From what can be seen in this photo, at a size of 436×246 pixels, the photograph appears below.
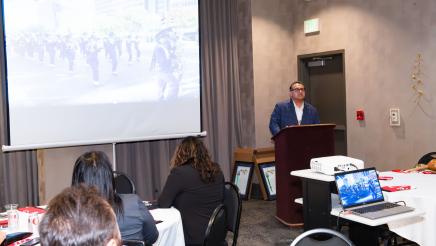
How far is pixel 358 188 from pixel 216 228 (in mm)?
974

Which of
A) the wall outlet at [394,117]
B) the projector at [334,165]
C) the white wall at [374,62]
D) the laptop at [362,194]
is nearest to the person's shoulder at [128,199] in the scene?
the laptop at [362,194]

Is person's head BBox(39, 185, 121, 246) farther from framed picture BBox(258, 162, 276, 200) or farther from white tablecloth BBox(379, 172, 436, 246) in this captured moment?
framed picture BBox(258, 162, 276, 200)

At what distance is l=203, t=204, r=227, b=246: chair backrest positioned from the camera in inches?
106

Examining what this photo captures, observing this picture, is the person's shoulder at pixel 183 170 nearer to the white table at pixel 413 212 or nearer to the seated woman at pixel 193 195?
the seated woman at pixel 193 195

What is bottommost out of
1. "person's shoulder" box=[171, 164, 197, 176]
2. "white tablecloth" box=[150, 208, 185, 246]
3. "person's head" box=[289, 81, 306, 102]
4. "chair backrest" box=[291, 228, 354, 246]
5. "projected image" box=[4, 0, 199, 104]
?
"white tablecloth" box=[150, 208, 185, 246]

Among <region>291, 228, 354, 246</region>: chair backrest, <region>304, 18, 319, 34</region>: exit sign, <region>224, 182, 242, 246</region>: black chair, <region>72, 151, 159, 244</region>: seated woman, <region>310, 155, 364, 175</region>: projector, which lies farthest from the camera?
<region>304, 18, 319, 34</region>: exit sign

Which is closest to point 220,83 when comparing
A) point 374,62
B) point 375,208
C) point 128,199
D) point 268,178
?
point 268,178

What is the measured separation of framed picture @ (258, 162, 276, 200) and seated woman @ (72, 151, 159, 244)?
12.5ft

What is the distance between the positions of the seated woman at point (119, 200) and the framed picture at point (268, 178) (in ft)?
12.5

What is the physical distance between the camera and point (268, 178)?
6.10 metres

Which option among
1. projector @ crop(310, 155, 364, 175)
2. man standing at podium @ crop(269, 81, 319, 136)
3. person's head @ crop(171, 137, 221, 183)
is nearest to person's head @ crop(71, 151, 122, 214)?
person's head @ crop(171, 137, 221, 183)

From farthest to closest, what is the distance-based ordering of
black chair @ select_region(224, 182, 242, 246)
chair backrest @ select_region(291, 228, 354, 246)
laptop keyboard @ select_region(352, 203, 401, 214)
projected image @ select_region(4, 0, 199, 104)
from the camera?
projected image @ select_region(4, 0, 199, 104) → black chair @ select_region(224, 182, 242, 246) → laptop keyboard @ select_region(352, 203, 401, 214) → chair backrest @ select_region(291, 228, 354, 246)

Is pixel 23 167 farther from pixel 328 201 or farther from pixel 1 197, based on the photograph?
pixel 328 201

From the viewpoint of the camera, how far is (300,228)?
4594mm
